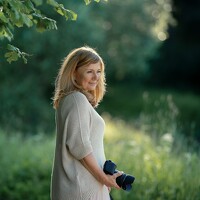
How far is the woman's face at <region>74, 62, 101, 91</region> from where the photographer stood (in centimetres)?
382

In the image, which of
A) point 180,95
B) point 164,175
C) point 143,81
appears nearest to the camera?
point 164,175

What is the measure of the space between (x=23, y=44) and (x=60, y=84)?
13.6 meters

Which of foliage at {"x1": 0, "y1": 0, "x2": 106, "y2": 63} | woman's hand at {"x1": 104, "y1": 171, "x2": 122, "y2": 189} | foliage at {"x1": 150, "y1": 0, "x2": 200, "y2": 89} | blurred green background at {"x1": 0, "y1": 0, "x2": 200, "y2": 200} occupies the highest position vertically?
→ foliage at {"x1": 150, "y1": 0, "x2": 200, "y2": 89}

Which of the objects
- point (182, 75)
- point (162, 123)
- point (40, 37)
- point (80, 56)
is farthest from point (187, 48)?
point (80, 56)

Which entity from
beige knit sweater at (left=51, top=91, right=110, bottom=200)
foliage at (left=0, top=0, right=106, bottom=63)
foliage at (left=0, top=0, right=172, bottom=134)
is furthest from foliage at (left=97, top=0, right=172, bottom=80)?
beige knit sweater at (left=51, top=91, right=110, bottom=200)

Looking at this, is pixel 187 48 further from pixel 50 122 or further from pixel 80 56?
pixel 80 56

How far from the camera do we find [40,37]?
17.9 meters

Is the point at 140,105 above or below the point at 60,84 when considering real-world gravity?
above

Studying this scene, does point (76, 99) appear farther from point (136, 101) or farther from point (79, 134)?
point (136, 101)

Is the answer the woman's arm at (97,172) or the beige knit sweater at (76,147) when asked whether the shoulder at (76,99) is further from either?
the woman's arm at (97,172)

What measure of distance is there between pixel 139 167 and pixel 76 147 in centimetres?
340

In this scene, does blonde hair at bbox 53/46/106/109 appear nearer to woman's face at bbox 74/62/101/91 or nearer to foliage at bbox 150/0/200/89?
woman's face at bbox 74/62/101/91

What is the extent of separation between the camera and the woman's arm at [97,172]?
368 cm

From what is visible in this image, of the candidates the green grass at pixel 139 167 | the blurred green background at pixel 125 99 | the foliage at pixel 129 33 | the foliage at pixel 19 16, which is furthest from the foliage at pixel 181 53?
the foliage at pixel 19 16
